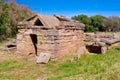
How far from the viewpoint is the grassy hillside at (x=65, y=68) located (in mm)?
8320

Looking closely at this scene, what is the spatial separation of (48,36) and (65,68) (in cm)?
236

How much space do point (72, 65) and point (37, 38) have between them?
282 cm

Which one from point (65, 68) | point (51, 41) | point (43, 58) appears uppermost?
point (51, 41)

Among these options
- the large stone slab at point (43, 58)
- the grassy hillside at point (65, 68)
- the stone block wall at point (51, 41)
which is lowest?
the grassy hillside at point (65, 68)

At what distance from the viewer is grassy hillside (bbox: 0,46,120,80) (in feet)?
27.3

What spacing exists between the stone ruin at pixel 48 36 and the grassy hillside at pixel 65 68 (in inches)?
25.2

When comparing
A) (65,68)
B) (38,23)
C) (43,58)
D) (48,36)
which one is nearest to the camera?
(65,68)

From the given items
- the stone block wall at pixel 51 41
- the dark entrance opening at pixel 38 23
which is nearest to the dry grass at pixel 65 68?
the stone block wall at pixel 51 41

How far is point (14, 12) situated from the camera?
2567 cm

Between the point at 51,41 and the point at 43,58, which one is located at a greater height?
the point at 51,41

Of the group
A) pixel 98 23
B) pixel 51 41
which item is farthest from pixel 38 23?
pixel 98 23

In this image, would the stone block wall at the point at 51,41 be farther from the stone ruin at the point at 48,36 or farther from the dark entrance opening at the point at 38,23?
the dark entrance opening at the point at 38,23

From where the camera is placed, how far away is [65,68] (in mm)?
10289

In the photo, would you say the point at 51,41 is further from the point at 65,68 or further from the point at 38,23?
the point at 65,68
